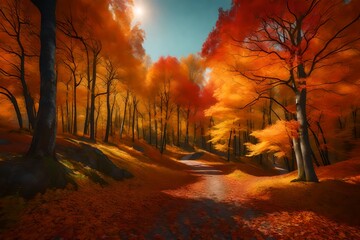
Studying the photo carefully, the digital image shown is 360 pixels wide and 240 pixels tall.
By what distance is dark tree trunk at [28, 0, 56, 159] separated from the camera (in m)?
6.26

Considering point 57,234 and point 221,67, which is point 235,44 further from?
point 57,234

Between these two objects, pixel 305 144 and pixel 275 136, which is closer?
pixel 305 144

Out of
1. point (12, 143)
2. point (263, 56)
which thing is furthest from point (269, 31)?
point (12, 143)

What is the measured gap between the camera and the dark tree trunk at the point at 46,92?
6262mm

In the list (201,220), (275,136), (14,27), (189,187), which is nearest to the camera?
(201,220)

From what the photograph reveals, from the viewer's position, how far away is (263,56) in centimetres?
954

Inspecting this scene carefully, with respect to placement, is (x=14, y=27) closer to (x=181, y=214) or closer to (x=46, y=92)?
(x=46, y=92)

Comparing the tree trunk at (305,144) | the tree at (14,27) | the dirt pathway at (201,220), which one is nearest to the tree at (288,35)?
the tree trunk at (305,144)

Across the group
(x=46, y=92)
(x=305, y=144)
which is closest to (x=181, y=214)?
(x=46, y=92)

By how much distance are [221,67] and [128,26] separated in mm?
9070

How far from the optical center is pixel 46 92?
20.9 feet

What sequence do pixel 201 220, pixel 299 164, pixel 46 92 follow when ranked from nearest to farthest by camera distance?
pixel 201 220, pixel 46 92, pixel 299 164

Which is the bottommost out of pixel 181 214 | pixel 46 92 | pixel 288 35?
pixel 181 214

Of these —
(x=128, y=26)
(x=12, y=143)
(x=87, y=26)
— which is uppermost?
(x=128, y=26)
